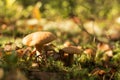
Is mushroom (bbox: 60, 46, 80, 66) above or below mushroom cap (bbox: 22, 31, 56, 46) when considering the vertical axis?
below

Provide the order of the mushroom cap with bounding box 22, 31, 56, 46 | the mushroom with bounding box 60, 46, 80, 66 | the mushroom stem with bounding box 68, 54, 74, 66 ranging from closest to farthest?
1. the mushroom cap with bounding box 22, 31, 56, 46
2. the mushroom with bounding box 60, 46, 80, 66
3. the mushroom stem with bounding box 68, 54, 74, 66

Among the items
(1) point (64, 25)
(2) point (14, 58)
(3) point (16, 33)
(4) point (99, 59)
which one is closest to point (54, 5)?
(1) point (64, 25)

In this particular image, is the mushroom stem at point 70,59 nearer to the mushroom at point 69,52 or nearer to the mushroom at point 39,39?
the mushroom at point 69,52

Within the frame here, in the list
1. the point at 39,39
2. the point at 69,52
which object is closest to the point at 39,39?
the point at 39,39

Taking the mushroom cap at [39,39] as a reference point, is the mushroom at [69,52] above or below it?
below

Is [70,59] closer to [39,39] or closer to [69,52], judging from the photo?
[69,52]

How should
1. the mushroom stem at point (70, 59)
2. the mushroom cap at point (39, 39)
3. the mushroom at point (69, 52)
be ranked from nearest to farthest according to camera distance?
the mushroom cap at point (39, 39) → the mushroom at point (69, 52) → the mushroom stem at point (70, 59)

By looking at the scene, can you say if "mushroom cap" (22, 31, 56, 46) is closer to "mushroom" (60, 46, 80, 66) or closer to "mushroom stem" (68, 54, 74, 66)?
"mushroom" (60, 46, 80, 66)

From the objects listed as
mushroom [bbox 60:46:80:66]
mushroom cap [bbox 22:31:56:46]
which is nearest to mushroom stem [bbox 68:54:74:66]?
mushroom [bbox 60:46:80:66]

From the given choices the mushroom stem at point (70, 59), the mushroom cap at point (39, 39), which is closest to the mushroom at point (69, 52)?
the mushroom stem at point (70, 59)

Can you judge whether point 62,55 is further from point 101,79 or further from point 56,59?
point 101,79

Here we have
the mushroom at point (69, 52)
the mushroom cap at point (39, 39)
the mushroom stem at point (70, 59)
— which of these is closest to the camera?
the mushroom cap at point (39, 39)
